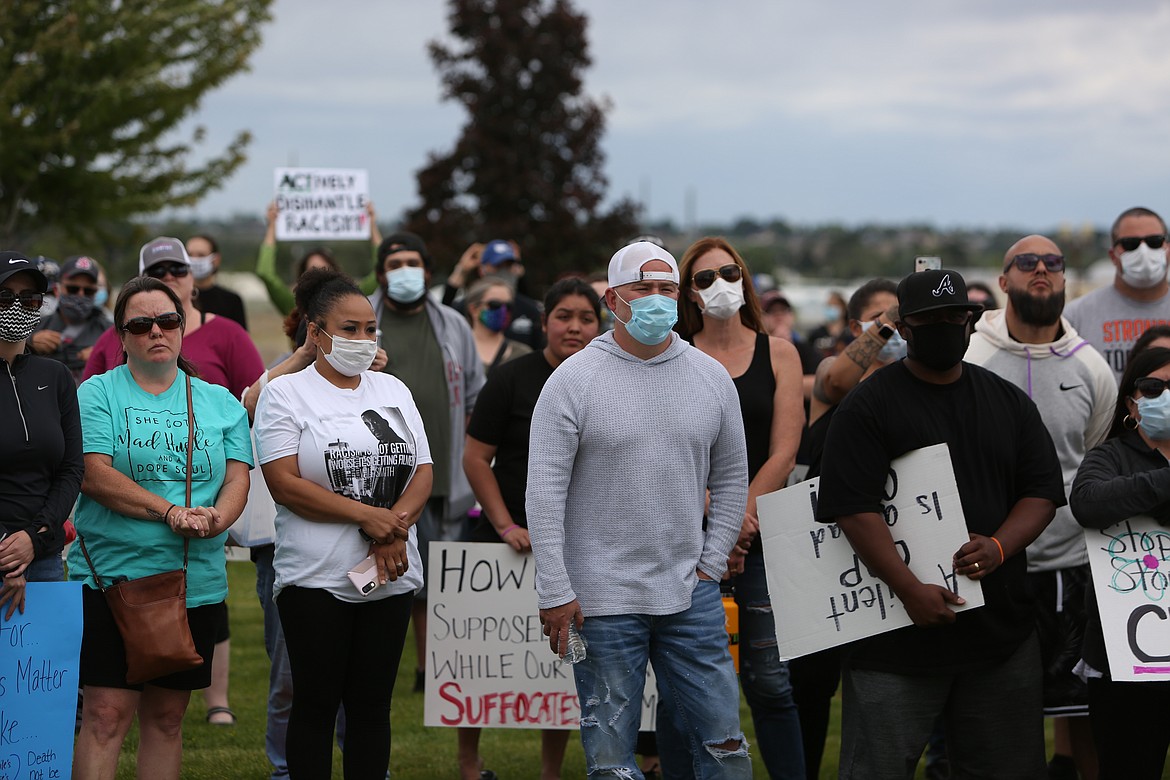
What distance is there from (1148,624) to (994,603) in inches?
33.3

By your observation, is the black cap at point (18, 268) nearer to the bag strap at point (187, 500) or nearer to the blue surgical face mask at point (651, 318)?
the bag strap at point (187, 500)

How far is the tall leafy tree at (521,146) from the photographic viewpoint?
29.5 metres

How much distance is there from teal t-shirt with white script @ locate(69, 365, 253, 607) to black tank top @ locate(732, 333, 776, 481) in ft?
7.31

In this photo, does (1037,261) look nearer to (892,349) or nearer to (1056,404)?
(1056,404)

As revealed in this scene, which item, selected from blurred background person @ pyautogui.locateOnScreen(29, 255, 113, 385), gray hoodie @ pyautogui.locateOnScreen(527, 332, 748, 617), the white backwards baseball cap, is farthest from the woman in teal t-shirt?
blurred background person @ pyautogui.locateOnScreen(29, 255, 113, 385)

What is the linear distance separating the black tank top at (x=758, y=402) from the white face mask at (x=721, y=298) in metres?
0.24

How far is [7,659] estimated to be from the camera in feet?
17.9

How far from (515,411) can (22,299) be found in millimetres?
2273

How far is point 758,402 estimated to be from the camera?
6.16 meters

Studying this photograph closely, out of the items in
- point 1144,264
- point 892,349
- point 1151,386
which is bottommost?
point 1151,386

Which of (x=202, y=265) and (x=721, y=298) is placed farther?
(x=202, y=265)

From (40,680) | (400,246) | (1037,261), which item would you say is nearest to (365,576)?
(40,680)

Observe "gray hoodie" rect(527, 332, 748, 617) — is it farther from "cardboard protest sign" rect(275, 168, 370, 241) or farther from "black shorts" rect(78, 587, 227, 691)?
"cardboard protest sign" rect(275, 168, 370, 241)

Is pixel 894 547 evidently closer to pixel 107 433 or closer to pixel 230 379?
pixel 107 433
